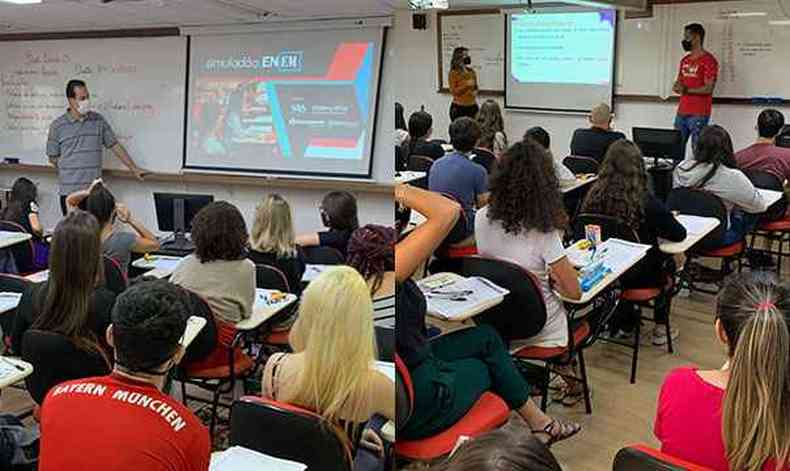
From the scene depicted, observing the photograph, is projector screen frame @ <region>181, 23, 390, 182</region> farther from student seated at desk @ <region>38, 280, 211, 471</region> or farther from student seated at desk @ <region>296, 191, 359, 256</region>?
student seated at desk @ <region>38, 280, 211, 471</region>

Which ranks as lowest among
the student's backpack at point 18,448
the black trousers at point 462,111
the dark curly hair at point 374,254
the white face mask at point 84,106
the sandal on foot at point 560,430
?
the student's backpack at point 18,448

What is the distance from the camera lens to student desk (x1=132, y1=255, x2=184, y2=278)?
1.62 m

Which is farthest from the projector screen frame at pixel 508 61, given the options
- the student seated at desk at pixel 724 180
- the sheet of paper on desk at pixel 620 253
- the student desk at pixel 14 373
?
the student desk at pixel 14 373

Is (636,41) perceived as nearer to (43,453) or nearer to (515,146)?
(515,146)

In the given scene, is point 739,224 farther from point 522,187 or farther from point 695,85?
point 522,187

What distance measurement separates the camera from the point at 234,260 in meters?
1.67

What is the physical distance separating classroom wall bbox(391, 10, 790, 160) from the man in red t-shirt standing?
91 millimetres

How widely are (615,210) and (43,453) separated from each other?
5.28 ft

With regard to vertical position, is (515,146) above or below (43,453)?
above

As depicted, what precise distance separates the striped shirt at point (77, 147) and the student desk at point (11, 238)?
6.8 inches

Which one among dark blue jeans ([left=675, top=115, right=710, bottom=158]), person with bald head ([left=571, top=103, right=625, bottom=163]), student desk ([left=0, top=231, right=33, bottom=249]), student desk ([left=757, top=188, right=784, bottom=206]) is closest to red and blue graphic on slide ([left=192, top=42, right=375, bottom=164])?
student desk ([left=0, top=231, right=33, bottom=249])

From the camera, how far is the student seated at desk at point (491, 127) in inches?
52.4

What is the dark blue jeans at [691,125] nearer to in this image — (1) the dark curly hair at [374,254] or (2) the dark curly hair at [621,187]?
(2) the dark curly hair at [621,187]

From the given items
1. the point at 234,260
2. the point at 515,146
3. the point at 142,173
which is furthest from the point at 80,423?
the point at 515,146
